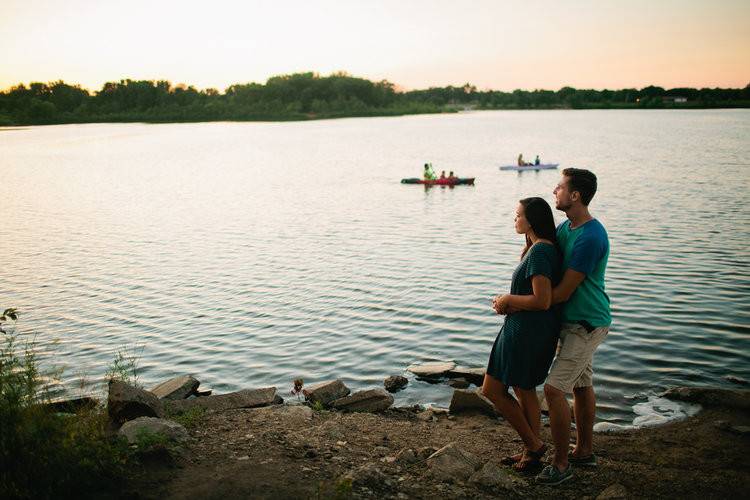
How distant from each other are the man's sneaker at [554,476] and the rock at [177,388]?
570 centimetres

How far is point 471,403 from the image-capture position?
28.4ft

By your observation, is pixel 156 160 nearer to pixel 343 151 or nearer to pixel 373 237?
pixel 343 151

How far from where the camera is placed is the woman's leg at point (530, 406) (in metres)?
5.81

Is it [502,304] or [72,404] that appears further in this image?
[72,404]

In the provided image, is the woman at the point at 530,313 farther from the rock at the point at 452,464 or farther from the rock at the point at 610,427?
the rock at the point at 610,427

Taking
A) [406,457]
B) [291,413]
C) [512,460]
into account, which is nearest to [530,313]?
[512,460]

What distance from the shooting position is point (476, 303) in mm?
14633

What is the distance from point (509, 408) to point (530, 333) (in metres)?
0.80

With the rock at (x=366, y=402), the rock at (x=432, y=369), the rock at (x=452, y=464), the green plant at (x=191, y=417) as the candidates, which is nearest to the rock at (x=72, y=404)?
the green plant at (x=191, y=417)

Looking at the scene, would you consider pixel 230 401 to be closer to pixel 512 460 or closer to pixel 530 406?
pixel 512 460

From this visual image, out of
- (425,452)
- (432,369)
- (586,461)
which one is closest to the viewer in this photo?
(586,461)

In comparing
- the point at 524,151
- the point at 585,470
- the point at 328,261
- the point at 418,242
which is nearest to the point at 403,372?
the point at 585,470

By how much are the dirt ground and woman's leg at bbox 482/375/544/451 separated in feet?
1.19

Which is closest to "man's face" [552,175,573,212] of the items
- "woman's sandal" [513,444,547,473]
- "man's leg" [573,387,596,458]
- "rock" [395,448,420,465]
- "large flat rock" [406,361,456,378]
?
"man's leg" [573,387,596,458]
